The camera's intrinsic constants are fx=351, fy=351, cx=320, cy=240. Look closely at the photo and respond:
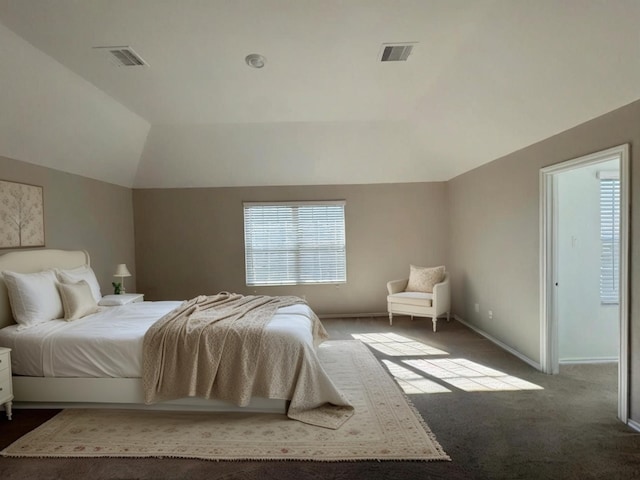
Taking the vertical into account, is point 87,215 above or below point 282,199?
below

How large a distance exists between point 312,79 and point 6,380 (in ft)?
12.3

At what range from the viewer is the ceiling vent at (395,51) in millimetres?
3023

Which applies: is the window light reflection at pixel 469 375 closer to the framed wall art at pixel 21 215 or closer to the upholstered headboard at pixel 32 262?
the upholstered headboard at pixel 32 262

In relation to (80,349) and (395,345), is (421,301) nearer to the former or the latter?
(395,345)

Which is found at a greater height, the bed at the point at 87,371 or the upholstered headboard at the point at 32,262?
the upholstered headboard at the point at 32,262

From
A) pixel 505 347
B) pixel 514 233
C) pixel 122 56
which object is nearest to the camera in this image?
pixel 122 56

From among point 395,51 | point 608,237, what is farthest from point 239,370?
point 608,237

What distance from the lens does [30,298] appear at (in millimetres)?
3180

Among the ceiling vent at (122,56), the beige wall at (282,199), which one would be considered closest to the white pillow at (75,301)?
the ceiling vent at (122,56)

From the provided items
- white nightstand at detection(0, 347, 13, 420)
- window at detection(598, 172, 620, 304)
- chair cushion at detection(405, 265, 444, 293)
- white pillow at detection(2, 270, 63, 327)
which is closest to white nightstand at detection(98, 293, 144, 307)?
white pillow at detection(2, 270, 63, 327)

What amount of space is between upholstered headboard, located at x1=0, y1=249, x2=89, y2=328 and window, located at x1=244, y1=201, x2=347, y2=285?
247cm

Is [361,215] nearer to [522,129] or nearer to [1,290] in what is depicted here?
[522,129]

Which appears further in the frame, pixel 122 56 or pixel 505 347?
pixel 505 347

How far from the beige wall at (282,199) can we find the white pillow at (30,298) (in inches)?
103
